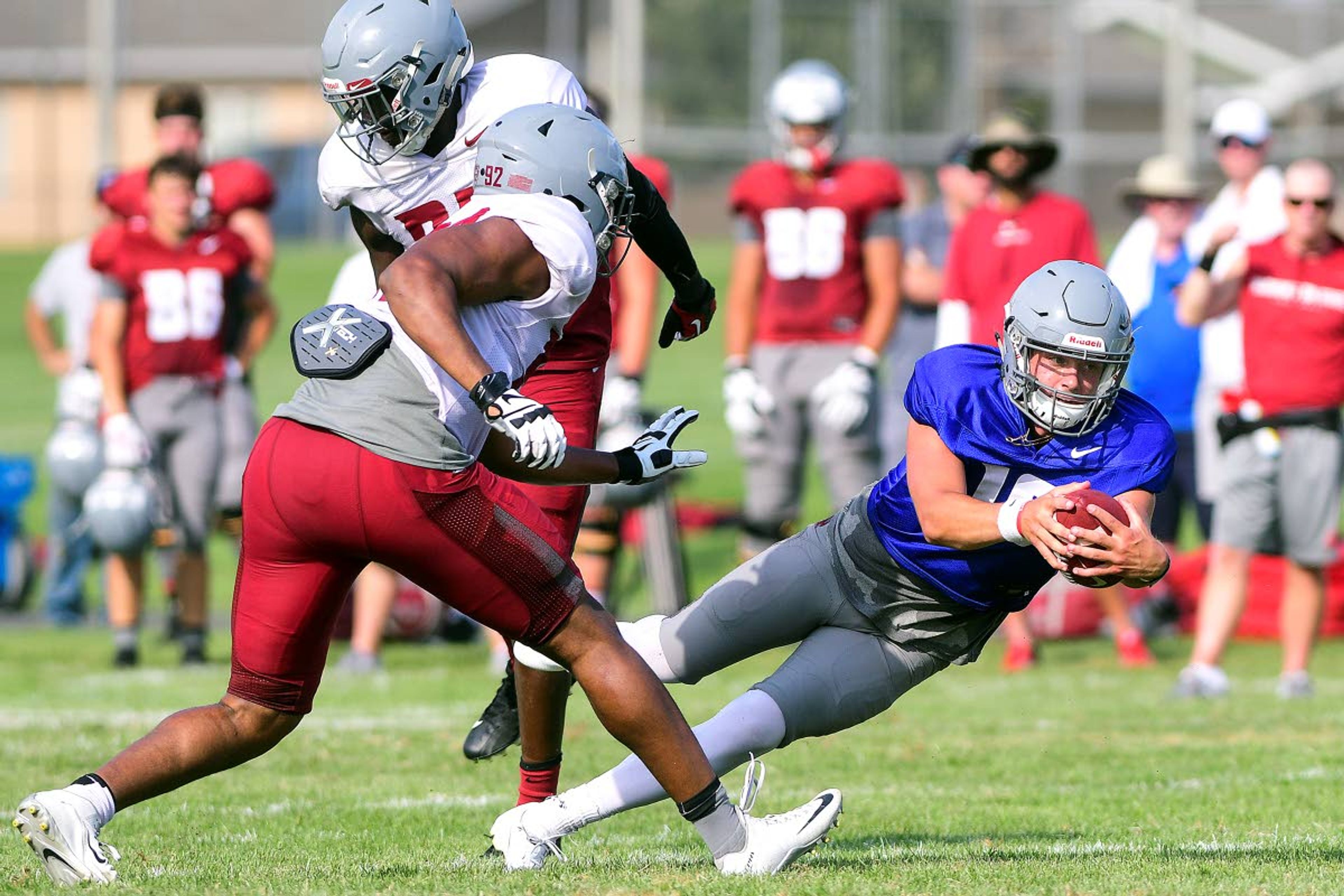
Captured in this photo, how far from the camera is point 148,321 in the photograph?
8.77m

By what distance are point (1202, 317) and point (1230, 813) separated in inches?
120

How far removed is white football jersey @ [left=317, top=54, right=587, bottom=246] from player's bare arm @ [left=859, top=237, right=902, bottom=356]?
3908 millimetres

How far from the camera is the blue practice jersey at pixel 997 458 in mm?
4367

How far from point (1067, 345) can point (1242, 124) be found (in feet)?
16.5

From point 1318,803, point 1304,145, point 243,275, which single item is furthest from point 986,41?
point 1318,803

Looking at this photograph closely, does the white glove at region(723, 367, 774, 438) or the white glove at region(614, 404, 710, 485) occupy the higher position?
the white glove at region(614, 404, 710, 485)

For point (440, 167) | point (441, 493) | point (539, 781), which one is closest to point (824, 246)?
point (440, 167)

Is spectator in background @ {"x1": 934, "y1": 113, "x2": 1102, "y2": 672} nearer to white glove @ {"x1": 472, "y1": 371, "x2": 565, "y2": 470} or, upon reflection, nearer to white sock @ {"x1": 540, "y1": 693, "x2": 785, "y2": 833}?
white sock @ {"x1": 540, "y1": 693, "x2": 785, "y2": 833}

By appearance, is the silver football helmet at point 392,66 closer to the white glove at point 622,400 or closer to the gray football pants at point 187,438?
the white glove at point 622,400

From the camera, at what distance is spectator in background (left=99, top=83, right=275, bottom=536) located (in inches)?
353

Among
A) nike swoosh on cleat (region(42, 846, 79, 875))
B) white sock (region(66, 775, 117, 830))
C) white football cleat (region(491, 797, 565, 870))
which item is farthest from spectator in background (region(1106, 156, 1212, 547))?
nike swoosh on cleat (region(42, 846, 79, 875))

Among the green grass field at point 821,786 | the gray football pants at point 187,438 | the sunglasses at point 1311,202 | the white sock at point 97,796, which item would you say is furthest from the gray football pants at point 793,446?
the white sock at point 97,796

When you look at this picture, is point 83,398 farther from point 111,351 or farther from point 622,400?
point 622,400

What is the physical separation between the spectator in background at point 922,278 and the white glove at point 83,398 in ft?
12.0
